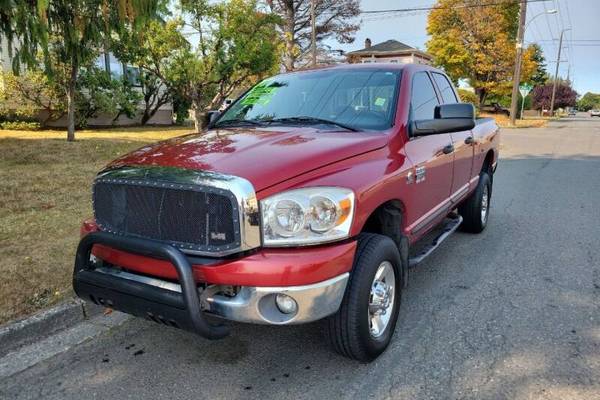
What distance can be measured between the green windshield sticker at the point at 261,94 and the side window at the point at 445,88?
1.64 m

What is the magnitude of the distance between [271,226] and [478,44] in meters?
39.4

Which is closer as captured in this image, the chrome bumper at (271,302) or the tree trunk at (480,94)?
the chrome bumper at (271,302)

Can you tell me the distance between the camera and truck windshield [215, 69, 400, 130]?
3770 millimetres

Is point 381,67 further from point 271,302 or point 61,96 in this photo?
point 61,96

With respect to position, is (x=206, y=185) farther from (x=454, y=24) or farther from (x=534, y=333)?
(x=454, y=24)

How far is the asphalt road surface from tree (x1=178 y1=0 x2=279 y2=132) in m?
15.1

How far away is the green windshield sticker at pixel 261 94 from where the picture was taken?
439 cm

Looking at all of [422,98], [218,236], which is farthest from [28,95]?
[218,236]

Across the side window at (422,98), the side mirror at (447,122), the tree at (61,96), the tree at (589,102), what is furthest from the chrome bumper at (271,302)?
the tree at (589,102)

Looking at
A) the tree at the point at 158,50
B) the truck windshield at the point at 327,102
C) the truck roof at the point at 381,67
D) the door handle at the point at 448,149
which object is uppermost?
the tree at the point at 158,50

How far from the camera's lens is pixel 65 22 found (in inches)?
249

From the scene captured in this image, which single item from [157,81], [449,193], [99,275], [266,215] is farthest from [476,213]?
[157,81]

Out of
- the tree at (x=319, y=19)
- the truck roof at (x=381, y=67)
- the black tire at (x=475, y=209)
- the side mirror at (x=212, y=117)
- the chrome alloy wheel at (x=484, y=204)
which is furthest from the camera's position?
the tree at (x=319, y=19)

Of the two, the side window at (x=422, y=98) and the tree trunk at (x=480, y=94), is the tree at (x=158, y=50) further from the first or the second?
the tree trunk at (x=480, y=94)
